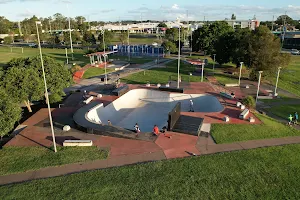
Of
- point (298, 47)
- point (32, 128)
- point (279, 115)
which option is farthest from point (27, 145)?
point (298, 47)

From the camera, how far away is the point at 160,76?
5125 centimetres

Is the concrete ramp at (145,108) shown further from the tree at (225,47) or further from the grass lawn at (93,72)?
the tree at (225,47)

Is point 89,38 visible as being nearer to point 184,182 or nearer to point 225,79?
point 225,79

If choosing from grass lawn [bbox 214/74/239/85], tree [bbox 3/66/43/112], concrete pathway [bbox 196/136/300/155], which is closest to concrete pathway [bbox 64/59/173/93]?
tree [bbox 3/66/43/112]

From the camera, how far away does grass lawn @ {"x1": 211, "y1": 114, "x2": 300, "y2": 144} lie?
74.8 feet

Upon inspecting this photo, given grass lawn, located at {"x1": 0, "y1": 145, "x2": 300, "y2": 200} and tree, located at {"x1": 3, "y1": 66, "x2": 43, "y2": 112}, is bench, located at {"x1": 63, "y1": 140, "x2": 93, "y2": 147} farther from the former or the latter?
tree, located at {"x1": 3, "y1": 66, "x2": 43, "y2": 112}

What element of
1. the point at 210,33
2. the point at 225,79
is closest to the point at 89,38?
the point at 210,33

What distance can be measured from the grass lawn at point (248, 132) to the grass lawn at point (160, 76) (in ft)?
75.3

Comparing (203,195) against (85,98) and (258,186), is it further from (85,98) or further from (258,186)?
(85,98)

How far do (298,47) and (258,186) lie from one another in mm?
110594

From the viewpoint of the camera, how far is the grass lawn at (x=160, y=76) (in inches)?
1874

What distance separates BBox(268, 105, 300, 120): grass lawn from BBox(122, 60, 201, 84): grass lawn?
57.0 feet

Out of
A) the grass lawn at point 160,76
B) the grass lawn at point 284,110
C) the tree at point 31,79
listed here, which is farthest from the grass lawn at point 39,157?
the grass lawn at point 160,76

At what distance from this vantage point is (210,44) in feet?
230
